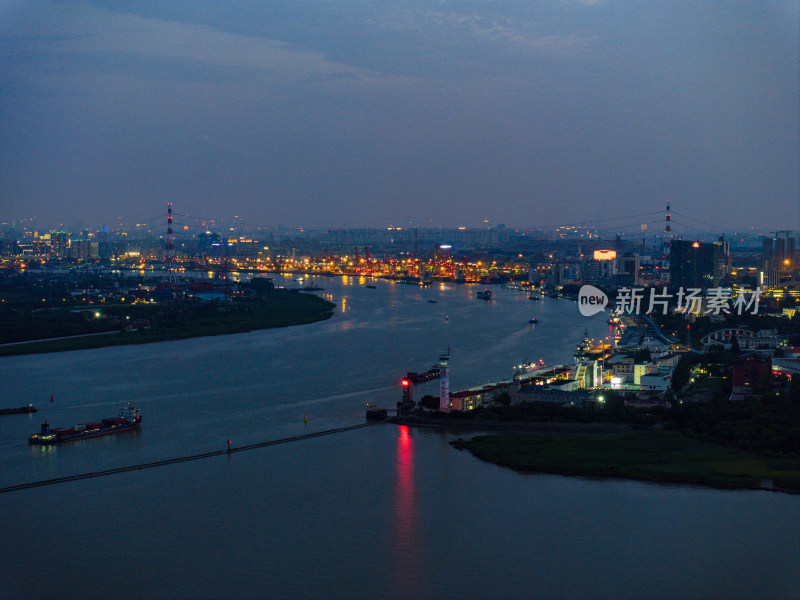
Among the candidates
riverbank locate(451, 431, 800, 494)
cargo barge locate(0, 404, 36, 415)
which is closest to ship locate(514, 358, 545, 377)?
riverbank locate(451, 431, 800, 494)

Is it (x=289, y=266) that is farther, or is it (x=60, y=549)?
(x=289, y=266)

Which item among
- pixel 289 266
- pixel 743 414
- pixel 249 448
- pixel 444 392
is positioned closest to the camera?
pixel 249 448

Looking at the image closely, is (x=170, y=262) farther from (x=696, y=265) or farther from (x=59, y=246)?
(x=696, y=265)

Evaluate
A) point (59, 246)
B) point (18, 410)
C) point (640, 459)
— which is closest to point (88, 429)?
point (18, 410)

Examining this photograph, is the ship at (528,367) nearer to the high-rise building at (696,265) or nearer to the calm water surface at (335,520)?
the calm water surface at (335,520)

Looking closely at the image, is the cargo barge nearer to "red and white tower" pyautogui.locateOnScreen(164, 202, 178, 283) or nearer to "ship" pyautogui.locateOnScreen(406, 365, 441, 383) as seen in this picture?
"ship" pyautogui.locateOnScreen(406, 365, 441, 383)

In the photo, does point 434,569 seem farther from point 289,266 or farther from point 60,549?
point 289,266

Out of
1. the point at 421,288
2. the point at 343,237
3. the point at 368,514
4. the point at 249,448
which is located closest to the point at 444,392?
the point at 249,448
